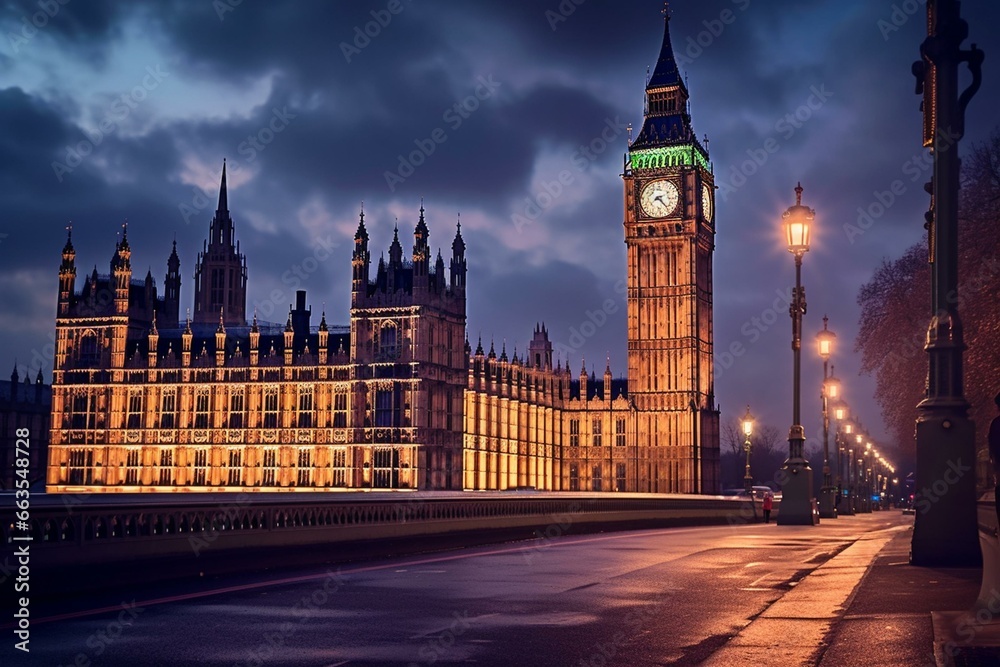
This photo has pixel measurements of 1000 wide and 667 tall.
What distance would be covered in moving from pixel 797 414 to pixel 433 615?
23.4 meters

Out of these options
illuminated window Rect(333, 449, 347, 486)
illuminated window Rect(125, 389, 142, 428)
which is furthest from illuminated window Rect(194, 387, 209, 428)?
illuminated window Rect(333, 449, 347, 486)

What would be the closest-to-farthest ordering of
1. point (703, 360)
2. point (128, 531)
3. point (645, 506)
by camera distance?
1. point (128, 531)
2. point (645, 506)
3. point (703, 360)

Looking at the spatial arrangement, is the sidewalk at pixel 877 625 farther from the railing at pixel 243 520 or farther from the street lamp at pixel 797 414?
the street lamp at pixel 797 414

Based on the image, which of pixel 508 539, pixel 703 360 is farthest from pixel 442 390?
pixel 508 539

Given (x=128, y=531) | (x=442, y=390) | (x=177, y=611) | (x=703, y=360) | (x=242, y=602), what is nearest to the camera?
(x=177, y=611)

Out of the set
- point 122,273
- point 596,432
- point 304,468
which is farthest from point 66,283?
point 596,432

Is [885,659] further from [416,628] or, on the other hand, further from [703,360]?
[703,360]

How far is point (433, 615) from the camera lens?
14.6 m

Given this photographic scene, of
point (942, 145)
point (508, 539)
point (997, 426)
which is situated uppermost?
point (942, 145)

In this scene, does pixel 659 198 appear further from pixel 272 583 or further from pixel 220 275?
pixel 272 583

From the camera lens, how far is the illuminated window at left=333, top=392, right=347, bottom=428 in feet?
305

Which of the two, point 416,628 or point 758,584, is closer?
point 416,628

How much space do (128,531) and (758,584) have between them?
9.61 metres

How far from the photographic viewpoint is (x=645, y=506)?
166 feet
